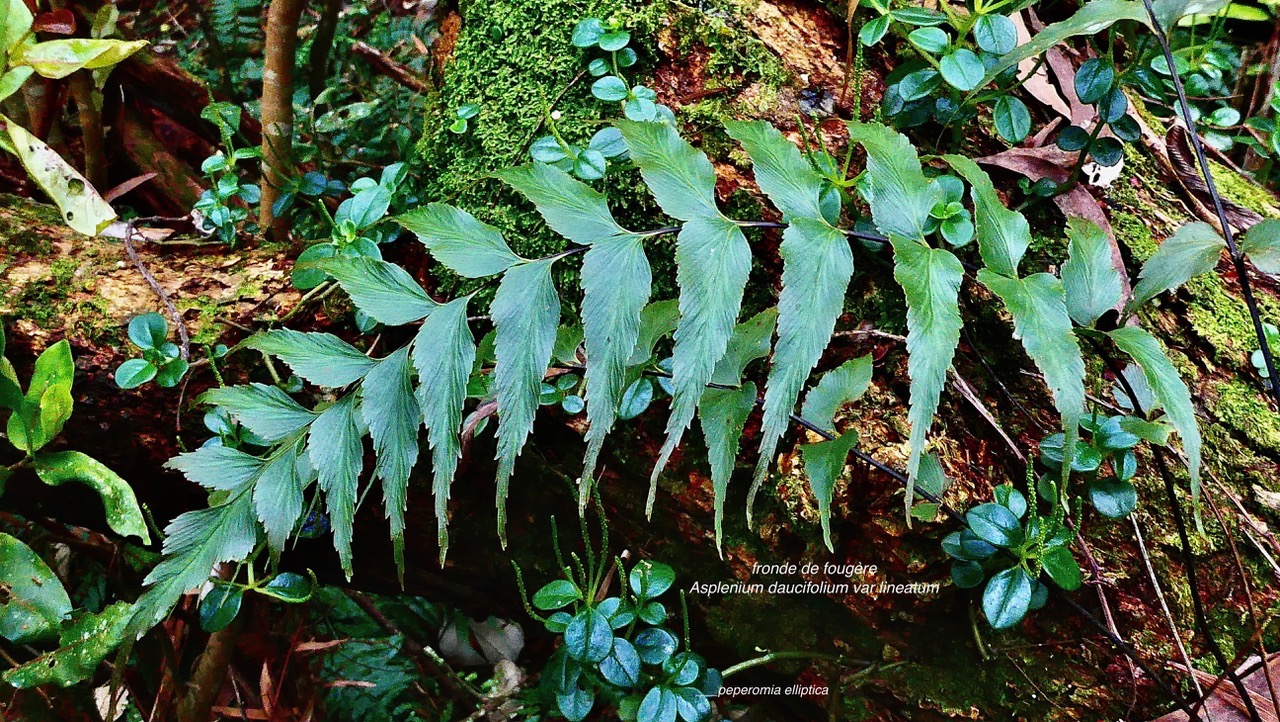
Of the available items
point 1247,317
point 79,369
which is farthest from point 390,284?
point 1247,317

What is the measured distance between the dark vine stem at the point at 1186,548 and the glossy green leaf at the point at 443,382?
799mm

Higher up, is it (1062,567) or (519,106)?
(519,106)

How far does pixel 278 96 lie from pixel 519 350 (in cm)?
104

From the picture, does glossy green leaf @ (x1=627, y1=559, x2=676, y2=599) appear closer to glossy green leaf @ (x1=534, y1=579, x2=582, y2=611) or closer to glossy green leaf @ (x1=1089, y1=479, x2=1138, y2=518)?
glossy green leaf @ (x1=534, y1=579, x2=582, y2=611)

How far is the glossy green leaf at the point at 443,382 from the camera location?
90 centimetres

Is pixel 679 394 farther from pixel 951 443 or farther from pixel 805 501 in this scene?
pixel 951 443

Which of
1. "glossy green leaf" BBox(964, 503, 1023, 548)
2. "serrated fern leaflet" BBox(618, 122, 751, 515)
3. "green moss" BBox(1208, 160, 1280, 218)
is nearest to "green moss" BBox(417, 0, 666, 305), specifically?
"serrated fern leaflet" BBox(618, 122, 751, 515)

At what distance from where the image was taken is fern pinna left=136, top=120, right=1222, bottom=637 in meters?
0.85

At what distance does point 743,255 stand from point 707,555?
1.79 feet

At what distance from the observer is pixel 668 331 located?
1.04 meters

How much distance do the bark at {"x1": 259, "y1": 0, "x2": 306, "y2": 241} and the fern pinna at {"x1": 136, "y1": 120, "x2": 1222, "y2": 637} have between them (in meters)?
0.71

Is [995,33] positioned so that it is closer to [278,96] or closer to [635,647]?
[635,647]

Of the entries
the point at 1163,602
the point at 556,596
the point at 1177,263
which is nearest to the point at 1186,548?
the point at 1163,602

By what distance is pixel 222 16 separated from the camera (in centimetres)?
233
